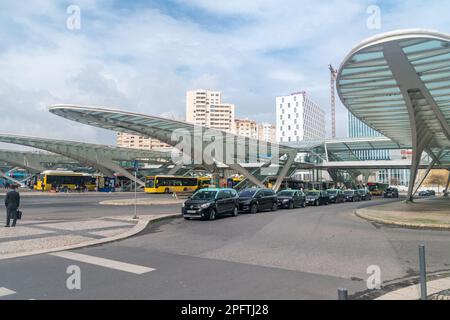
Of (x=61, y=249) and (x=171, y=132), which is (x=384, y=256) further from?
(x=171, y=132)

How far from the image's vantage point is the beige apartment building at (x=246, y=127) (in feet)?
543

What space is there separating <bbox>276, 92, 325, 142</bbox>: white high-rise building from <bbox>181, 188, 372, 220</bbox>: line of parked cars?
106003 millimetres

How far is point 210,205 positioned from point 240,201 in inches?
199

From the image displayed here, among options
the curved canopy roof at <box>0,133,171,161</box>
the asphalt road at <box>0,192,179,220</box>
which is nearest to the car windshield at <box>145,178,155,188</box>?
the curved canopy roof at <box>0,133,171,161</box>

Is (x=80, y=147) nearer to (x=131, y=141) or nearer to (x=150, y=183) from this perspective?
(x=150, y=183)

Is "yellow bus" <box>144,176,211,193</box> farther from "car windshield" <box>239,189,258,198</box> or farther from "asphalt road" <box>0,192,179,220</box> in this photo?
"car windshield" <box>239,189,258,198</box>

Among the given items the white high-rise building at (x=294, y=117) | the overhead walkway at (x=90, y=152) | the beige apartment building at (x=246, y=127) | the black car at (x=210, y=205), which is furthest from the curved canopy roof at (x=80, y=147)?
the beige apartment building at (x=246, y=127)

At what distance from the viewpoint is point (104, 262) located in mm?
8164

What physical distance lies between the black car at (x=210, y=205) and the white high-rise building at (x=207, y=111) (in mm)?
143199

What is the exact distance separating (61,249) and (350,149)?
6887cm

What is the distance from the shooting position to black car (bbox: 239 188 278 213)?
886 inches

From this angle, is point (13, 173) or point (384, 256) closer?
point (384, 256)

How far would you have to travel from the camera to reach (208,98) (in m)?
165
